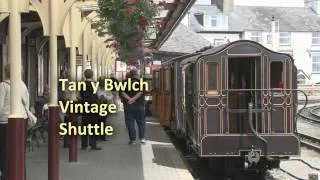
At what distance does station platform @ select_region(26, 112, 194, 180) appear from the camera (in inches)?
418

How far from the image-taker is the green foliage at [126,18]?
12.5 meters

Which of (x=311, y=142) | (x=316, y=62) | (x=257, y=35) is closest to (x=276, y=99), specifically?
(x=311, y=142)

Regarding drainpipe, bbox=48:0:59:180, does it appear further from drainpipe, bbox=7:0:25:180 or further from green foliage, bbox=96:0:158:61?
green foliage, bbox=96:0:158:61

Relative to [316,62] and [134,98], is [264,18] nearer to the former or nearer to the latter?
[316,62]

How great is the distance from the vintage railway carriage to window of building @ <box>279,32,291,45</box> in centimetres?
7031

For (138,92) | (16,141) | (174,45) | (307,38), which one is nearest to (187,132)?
(138,92)

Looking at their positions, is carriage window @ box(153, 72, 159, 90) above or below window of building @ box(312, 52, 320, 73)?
below

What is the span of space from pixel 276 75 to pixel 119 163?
10.8ft

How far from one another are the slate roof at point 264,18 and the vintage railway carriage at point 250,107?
A: 67.7 meters

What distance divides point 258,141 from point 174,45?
40831mm

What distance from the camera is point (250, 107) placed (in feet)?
39.5

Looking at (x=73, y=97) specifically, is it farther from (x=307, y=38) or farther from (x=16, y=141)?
(x=307, y=38)

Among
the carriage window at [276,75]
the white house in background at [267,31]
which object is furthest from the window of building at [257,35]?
the carriage window at [276,75]

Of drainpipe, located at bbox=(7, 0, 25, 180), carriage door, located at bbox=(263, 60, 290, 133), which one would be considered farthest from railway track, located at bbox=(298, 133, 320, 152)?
drainpipe, located at bbox=(7, 0, 25, 180)
